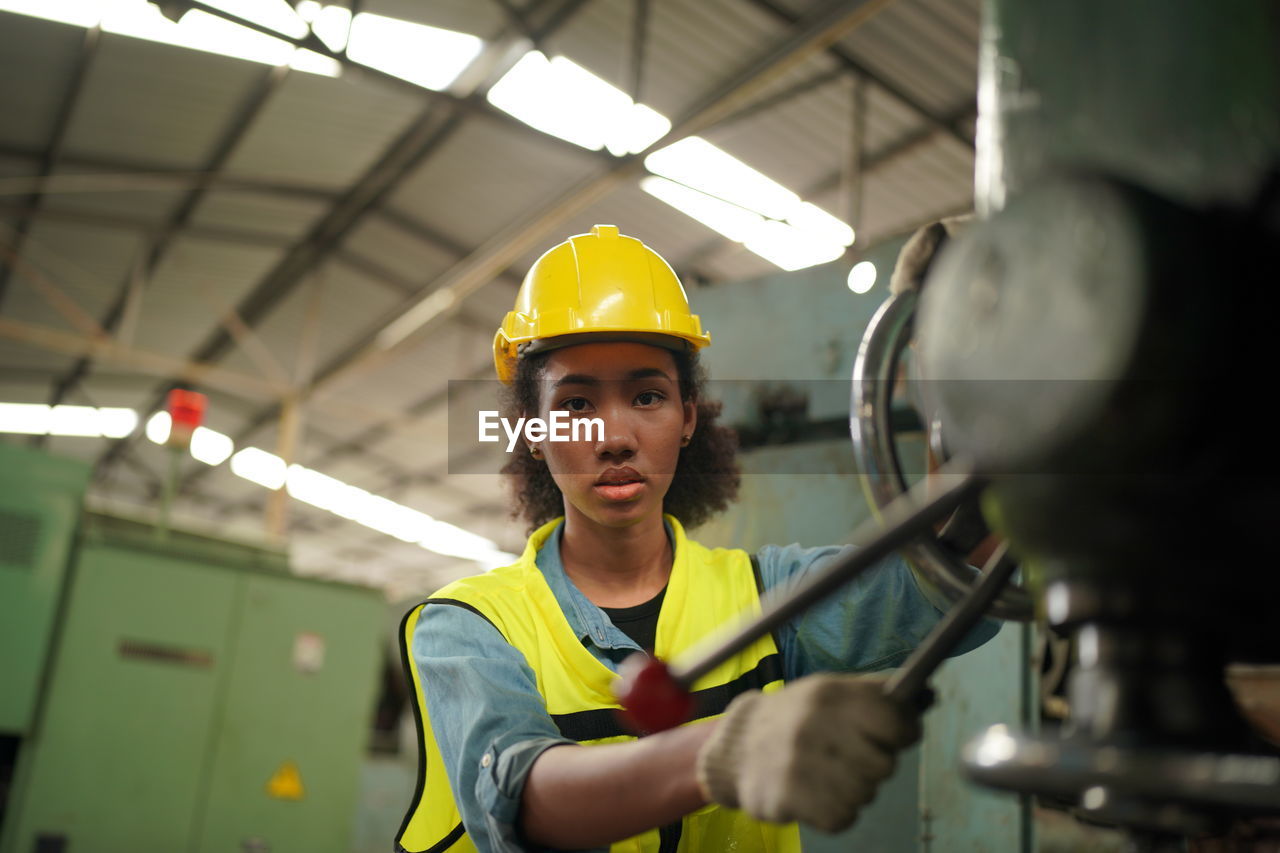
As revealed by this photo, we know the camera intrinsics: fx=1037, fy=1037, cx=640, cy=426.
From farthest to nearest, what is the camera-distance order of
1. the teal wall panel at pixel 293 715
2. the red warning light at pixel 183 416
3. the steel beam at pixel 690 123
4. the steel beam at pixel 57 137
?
the steel beam at pixel 57 137 → the steel beam at pixel 690 123 → the teal wall panel at pixel 293 715 → the red warning light at pixel 183 416

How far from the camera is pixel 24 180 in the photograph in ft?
19.0

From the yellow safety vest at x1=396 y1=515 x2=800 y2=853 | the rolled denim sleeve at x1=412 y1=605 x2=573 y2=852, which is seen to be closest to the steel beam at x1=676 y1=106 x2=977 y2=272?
the yellow safety vest at x1=396 y1=515 x2=800 y2=853

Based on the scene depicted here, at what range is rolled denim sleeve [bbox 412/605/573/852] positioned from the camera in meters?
0.88

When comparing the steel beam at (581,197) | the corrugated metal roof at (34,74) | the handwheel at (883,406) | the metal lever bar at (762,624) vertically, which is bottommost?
the metal lever bar at (762,624)

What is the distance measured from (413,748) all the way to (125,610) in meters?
2.51

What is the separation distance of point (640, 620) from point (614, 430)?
0.25 metres

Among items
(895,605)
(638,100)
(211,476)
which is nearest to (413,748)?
(638,100)

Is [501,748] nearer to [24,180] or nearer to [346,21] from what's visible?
[346,21]

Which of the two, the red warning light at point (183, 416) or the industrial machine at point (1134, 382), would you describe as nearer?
the industrial machine at point (1134, 382)

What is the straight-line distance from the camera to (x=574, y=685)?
115cm

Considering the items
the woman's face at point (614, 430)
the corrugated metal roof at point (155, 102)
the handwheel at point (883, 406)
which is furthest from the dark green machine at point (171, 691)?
the handwheel at point (883, 406)

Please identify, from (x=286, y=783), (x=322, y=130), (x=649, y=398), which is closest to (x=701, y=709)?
(x=649, y=398)

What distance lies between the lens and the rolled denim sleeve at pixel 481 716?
2.89 feet

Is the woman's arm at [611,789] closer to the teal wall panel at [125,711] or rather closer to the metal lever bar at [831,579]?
the metal lever bar at [831,579]
